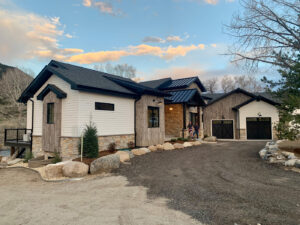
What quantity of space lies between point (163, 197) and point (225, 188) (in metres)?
1.82

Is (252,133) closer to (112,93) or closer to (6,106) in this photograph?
(112,93)

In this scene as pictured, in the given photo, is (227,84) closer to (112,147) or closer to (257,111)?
(257,111)

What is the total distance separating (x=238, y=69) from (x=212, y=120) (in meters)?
12.3

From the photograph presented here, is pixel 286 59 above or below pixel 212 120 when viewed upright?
above

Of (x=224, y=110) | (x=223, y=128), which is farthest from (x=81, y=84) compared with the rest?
(x=223, y=128)

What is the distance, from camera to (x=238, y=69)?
10930 millimetres

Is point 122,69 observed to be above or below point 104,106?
above

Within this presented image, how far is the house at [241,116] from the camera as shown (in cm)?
1995

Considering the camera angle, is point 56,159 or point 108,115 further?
point 108,115

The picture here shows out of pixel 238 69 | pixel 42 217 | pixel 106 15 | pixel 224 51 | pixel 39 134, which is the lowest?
pixel 42 217

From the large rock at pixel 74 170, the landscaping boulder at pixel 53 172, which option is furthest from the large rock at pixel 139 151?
the landscaping boulder at pixel 53 172

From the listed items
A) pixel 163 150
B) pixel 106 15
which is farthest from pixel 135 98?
pixel 106 15

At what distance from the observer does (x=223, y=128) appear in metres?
21.8

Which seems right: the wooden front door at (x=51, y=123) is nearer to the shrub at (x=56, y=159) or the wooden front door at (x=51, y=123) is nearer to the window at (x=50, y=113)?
the window at (x=50, y=113)
